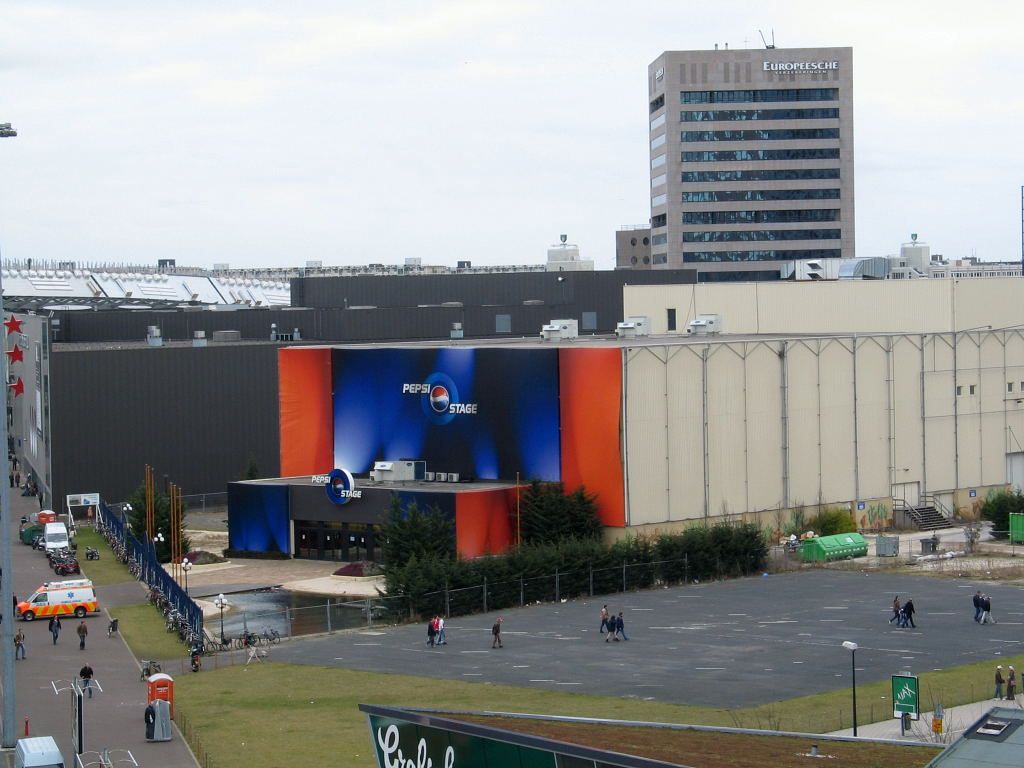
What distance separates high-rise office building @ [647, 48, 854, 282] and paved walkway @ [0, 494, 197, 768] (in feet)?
422

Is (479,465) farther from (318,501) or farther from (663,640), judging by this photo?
(663,640)

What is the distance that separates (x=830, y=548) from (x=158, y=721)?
4228 cm

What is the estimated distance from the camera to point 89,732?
46.2 m

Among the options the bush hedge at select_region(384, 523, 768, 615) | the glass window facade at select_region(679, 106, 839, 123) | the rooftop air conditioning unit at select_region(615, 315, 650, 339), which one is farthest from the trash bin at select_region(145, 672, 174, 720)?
the glass window facade at select_region(679, 106, 839, 123)

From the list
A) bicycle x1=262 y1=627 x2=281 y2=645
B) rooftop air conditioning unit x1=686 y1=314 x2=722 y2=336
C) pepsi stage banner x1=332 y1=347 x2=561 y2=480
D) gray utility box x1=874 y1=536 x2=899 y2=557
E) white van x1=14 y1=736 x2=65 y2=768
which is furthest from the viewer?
rooftop air conditioning unit x1=686 y1=314 x2=722 y2=336

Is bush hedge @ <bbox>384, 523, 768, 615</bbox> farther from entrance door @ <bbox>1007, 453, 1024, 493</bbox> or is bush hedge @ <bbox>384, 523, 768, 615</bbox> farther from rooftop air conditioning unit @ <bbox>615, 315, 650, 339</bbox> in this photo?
entrance door @ <bbox>1007, 453, 1024, 493</bbox>

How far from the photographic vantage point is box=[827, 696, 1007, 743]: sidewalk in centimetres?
4062

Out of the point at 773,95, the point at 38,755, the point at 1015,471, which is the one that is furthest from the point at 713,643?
the point at 773,95

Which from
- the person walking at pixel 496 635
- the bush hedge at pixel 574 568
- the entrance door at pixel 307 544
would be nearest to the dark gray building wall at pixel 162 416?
the entrance door at pixel 307 544

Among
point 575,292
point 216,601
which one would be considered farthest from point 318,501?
point 575,292

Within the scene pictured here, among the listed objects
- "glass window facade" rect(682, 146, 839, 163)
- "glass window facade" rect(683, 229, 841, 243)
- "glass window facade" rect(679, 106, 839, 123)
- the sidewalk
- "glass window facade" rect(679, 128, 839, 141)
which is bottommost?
the sidewalk

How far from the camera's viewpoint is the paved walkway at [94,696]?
44375 millimetres

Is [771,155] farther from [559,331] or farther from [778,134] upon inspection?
[559,331]

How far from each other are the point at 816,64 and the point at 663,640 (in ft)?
469
